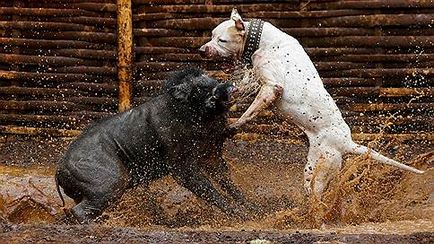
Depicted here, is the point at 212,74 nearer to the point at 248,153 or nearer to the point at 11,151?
the point at 248,153

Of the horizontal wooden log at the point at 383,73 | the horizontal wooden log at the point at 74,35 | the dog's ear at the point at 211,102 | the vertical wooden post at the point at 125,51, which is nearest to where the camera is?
the dog's ear at the point at 211,102

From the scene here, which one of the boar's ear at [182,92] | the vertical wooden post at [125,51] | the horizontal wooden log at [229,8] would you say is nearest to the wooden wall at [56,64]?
the vertical wooden post at [125,51]

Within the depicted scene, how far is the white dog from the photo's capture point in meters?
6.27

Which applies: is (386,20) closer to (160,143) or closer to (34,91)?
(160,143)

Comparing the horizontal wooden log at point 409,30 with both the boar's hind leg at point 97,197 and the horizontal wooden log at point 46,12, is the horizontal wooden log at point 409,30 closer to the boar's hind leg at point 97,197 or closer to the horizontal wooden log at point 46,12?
the horizontal wooden log at point 46,12

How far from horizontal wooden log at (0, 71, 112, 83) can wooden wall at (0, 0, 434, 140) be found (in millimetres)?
10

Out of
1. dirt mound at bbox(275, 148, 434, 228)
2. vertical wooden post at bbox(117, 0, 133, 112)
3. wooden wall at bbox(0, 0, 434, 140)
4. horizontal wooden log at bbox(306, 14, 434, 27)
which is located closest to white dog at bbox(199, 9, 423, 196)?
dirt mound at bbox(275, 148, 434, 228)

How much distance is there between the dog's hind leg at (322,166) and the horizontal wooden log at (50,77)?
3380mm

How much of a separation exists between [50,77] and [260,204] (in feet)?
10.1

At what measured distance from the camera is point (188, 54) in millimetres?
8820

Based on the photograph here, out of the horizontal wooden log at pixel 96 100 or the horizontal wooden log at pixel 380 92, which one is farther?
the horizontal wooden log at pixel 96 100

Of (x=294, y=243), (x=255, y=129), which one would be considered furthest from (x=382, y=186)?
(x=294, y=243)

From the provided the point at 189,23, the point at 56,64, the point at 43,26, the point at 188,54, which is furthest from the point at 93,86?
the point at 189,23

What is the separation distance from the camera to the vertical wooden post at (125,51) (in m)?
8.80
